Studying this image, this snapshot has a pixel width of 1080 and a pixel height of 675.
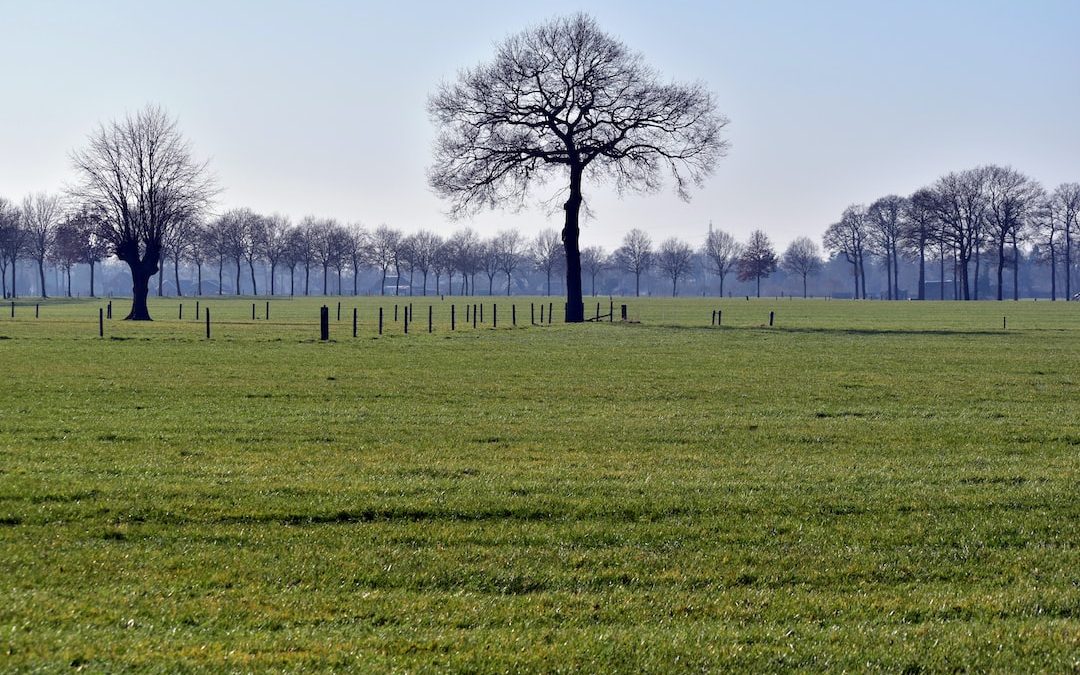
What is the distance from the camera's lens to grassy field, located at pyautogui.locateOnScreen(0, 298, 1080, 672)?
6.84 m

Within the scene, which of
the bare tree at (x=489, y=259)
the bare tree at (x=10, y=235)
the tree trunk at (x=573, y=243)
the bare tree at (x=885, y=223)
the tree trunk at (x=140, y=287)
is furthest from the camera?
the bare tree at (x=489, y=259)

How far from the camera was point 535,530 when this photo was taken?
9.77 m

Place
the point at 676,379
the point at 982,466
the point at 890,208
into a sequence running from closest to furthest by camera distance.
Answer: the point at 982,466 → the point at 676,379 → the point at 890,208

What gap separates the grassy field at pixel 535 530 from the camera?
22.4ft

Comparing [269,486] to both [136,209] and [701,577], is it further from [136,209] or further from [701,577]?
[136,209]

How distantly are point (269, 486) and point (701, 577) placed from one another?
5058mm

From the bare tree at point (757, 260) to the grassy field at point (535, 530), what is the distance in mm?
137400

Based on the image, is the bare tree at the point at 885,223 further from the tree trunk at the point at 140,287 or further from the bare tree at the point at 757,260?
the tree trunk at the point at 140,287

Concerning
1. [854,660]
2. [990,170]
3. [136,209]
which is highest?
[990,170]

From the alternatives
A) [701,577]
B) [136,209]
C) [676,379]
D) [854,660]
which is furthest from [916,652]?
[136,209]

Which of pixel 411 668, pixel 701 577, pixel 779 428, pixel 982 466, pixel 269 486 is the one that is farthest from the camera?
pixel 779 428

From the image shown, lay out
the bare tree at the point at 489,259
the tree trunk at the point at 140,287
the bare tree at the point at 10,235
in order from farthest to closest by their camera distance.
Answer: the bare tree at the point at 489,259, the bare tree at the point at 10,235, the tree trunk at the point at 140,287

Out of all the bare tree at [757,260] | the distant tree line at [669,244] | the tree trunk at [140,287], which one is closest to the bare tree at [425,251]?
the distant tree line at [669,244]

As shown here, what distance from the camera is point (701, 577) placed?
27.5 ft
